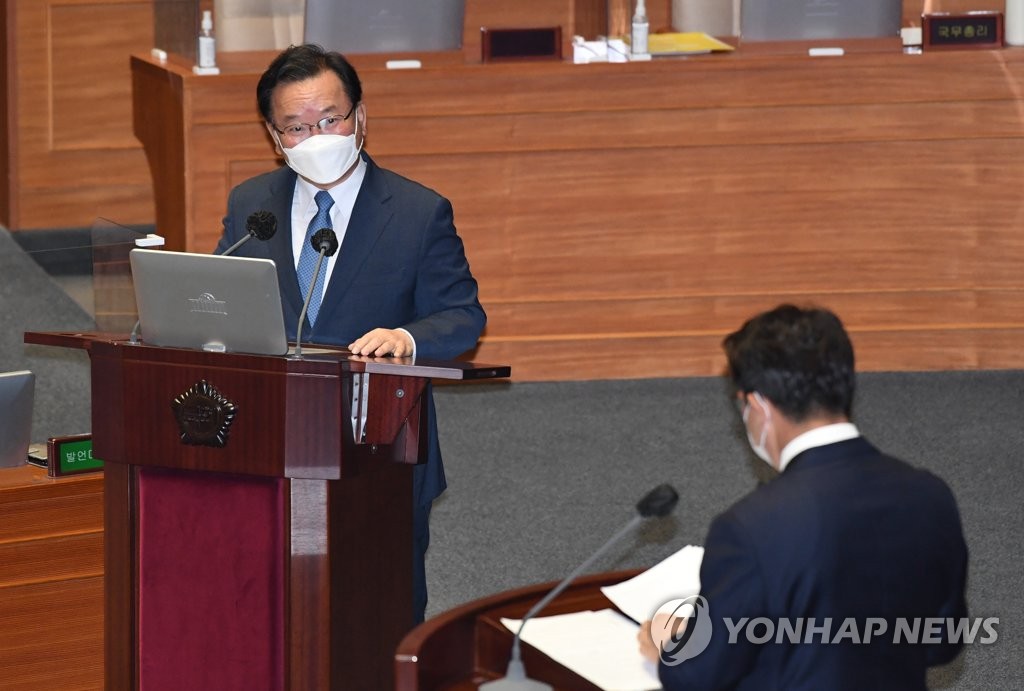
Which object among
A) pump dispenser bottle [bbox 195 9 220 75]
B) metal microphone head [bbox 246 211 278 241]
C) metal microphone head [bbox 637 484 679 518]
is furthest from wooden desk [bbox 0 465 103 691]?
pump dispenser bottle [bbox 195 9 220 75]

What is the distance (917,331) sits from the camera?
611 cm

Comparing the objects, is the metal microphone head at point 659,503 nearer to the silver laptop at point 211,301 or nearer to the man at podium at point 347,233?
the silver laptop at point 211,301

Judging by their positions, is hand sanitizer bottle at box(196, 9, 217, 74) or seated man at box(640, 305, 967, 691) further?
hand sanitizer bottle at box(196, 9, 217, 74)

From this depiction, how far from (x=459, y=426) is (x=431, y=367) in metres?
3.20

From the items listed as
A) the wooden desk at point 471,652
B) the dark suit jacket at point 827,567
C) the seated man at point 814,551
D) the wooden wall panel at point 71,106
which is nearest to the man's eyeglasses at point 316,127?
the wooden desk at point 471,652

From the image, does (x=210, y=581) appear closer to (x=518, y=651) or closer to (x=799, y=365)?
(x=518, y=651)

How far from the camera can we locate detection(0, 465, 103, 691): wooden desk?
3.29 m

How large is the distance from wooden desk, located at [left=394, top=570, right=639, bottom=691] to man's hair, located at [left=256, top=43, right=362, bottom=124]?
116 centimetres

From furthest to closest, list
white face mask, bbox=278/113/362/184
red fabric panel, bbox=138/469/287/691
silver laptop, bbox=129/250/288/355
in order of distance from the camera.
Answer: white face mask, bbox=278/113/362/184 → red fabric panel, bbox=138/469/287/691 → silver laptop, bbox=129/250/288/355

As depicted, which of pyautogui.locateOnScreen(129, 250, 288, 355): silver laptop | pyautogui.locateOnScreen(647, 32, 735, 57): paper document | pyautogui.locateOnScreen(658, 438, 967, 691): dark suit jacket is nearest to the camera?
pyautogui.locateOnScreen(658, 438, 967, 691): dark suit jacket

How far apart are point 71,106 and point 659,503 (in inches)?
255

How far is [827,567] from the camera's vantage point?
1.86 meters

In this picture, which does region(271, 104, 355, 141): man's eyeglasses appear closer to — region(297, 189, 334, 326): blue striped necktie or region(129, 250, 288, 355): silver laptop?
region(297, 189, 334, 326): blue striped necktie

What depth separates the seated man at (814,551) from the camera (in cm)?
185
